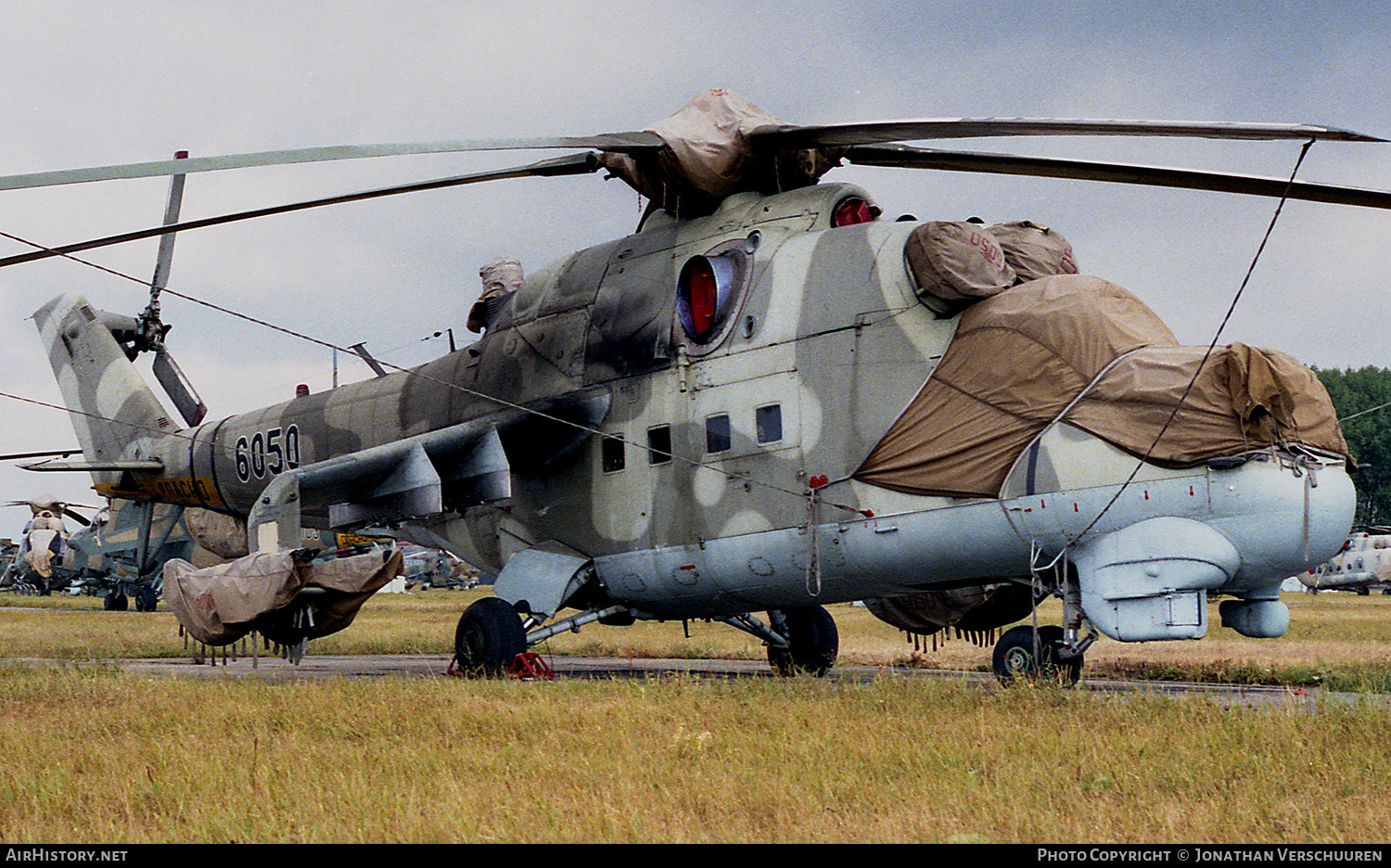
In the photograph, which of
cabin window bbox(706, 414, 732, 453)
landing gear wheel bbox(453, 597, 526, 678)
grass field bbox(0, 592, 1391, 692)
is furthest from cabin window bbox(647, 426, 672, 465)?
grass field bbox(0, 592, 1391, 692)

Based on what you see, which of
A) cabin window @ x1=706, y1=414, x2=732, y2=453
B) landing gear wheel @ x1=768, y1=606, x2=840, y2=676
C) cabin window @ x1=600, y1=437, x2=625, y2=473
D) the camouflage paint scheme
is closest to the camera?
the camouflage paint scheme

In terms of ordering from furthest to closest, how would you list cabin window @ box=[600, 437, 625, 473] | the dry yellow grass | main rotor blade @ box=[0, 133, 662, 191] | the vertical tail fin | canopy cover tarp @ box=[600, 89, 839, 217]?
the vertical tail fin
cabin window @ box=[600, 437, 625, 473]
canopy cover tarp @ box=[600, 89, 839, 217]
main rotor blade @ box=[0, 133, 662, 191]
the dry yellow grass

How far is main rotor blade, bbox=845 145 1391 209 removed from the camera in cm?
848

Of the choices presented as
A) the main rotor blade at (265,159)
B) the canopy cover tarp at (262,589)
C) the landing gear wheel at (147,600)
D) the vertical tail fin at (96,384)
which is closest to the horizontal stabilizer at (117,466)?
the vertical tail fin at (96,384)

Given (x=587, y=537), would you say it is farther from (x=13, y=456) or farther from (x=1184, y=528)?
(x=13, y=456)

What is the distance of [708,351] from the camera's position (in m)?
12.9

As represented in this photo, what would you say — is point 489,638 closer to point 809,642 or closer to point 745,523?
point 745,523

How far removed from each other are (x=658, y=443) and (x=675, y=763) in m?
6.37

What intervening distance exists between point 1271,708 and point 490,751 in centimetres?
538

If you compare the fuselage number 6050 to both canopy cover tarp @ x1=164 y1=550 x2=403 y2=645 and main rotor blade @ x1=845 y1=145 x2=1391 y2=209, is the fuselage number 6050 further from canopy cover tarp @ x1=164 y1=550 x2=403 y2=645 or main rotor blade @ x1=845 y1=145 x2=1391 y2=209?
main rotor blade @ x1=845 y1=145 x2=1391 y2=209

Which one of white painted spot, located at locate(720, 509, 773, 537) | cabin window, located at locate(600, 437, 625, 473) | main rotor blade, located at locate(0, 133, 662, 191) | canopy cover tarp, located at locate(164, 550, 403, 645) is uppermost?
main rotor blade, located at locate(0, 133, 662, 191)

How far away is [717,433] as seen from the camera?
12.7 metres

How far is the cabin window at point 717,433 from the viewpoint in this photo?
12.7 metres

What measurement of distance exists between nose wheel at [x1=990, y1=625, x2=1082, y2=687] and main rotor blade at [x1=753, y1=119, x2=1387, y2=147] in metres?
4.45
